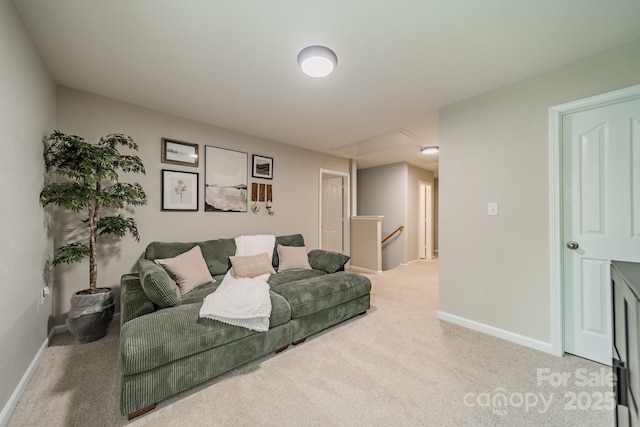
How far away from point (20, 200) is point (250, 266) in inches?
71.2

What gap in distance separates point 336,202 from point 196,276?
3534 millimetres

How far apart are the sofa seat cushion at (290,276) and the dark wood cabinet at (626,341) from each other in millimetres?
2174

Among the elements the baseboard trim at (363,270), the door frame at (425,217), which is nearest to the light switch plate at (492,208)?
the baseboard trim at (363,270)

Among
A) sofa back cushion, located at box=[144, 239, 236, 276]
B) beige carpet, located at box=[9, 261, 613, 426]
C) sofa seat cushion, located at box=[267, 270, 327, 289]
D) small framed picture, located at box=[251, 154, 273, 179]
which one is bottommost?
beige carpet, located at box=[9, 261, 613, 426]

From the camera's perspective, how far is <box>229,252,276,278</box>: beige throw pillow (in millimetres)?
2795

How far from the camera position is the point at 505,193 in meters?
2.33

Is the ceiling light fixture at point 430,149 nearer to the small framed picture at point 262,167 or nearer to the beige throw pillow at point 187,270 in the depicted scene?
the small framed picture at point 262,167

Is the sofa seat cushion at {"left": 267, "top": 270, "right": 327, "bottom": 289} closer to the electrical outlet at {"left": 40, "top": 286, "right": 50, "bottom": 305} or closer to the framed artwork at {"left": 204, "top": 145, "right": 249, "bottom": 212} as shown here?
the framed artwork at {"left": 204, "top": 145, "right": 249, "bottom": 212}

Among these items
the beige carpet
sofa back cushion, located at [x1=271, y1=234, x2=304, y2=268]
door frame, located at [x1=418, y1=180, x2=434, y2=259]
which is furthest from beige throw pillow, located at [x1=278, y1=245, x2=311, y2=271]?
door frame, located at [x1=418, y1=180, x2=434, y2=259]

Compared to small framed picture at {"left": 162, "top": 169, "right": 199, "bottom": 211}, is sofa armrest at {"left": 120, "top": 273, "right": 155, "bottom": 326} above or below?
below

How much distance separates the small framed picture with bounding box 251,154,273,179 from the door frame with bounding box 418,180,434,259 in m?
3.89

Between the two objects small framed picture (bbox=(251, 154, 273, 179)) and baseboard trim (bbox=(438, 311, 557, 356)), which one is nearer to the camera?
baseboard trim (bbox=(438, 311, 557, 356))

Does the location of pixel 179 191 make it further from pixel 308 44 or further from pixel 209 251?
pixel 308 44

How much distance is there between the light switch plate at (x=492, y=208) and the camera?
2389 millimetres
